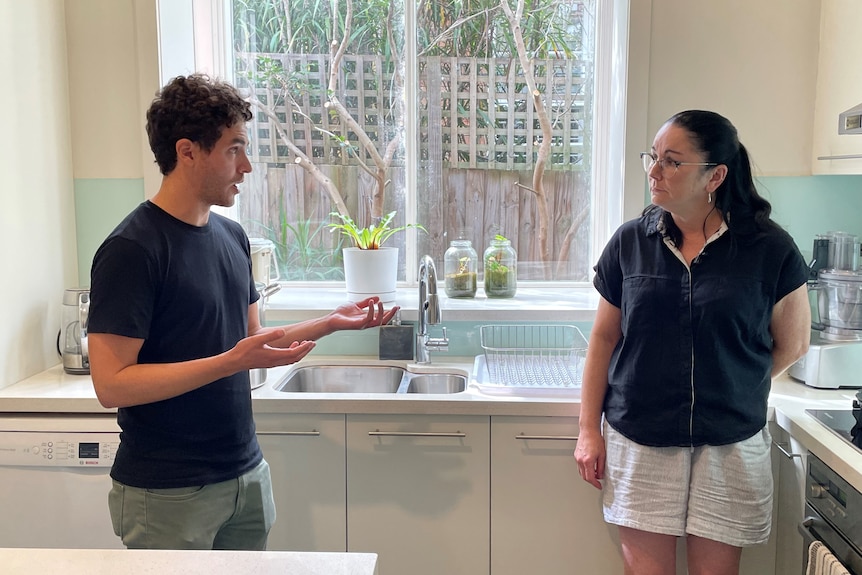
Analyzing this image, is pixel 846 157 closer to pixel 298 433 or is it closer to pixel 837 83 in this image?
pixel 837 83

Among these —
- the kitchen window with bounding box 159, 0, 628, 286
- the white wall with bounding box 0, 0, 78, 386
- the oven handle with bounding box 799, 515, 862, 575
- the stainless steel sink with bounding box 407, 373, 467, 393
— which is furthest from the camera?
→ the kitchen window with bounding box 159, 0, 628, 286

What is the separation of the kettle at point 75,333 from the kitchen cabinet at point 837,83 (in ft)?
7.39

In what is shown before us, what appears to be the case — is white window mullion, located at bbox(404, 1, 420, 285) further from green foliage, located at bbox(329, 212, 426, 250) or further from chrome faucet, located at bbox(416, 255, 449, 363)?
chrome faucet, located at bbox(416, 255, 449, 363)

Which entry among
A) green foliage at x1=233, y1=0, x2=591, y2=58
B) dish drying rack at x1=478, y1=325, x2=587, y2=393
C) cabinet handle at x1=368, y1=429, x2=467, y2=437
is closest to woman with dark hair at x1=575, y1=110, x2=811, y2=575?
dish drying rack at x1=478, y1=325, x2=587, y2=393

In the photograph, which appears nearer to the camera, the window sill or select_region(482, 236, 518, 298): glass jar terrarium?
the window sill

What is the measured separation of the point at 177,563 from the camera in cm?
104

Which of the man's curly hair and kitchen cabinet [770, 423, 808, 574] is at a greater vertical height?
the man's curly hair

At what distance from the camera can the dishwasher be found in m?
1.94

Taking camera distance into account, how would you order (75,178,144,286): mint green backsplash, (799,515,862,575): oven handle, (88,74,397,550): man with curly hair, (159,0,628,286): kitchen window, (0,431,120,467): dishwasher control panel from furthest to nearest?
(159,0,628,286): kitchen window < (75,178,144,286): mint green backsplash < (0,431,120,467): dishwasher control panel < (799,515,862,575): oven handle < (88,74,397,550): man with curly hair

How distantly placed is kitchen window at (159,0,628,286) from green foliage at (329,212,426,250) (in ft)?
0.16

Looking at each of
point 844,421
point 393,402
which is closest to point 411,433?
point 393,402

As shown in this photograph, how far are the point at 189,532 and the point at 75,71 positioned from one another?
1.68 meters

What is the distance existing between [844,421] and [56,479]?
202 cm

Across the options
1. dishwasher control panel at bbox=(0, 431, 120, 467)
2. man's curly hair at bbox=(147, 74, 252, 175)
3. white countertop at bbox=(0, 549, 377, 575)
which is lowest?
dishwasher control panel at bbox=(0, 431, 120, 467)
